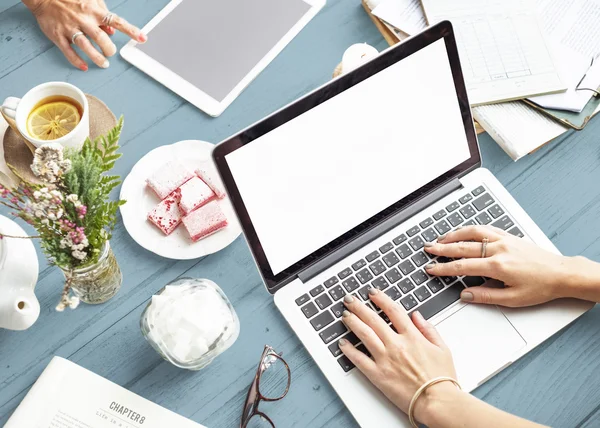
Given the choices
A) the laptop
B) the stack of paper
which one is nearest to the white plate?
the laptop

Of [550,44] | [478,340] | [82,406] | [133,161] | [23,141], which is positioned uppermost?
[23,141]

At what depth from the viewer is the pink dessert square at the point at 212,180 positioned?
967mm

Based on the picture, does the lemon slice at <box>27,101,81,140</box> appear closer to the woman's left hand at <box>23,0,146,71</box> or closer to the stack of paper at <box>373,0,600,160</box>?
the woman's left hand at <box>23,0,146,71</box>

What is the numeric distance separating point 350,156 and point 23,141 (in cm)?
54

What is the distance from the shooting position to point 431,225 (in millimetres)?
972

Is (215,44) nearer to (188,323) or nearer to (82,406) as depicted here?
(188,323)

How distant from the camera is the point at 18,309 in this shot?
0.84 metres

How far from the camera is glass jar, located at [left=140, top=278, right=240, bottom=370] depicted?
82 cm

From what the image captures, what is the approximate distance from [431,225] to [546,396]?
0.30 m

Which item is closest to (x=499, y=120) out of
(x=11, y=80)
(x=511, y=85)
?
(x=511, y=85)

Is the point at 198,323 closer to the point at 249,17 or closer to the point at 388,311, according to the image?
the point at 388,311

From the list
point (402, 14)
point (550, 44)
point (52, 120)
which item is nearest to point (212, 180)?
point (52, 120)

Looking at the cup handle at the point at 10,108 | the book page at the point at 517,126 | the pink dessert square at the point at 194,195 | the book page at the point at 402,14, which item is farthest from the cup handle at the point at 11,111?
the book page at the point at 517,126

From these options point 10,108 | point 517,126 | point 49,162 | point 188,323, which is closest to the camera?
point 49,162
